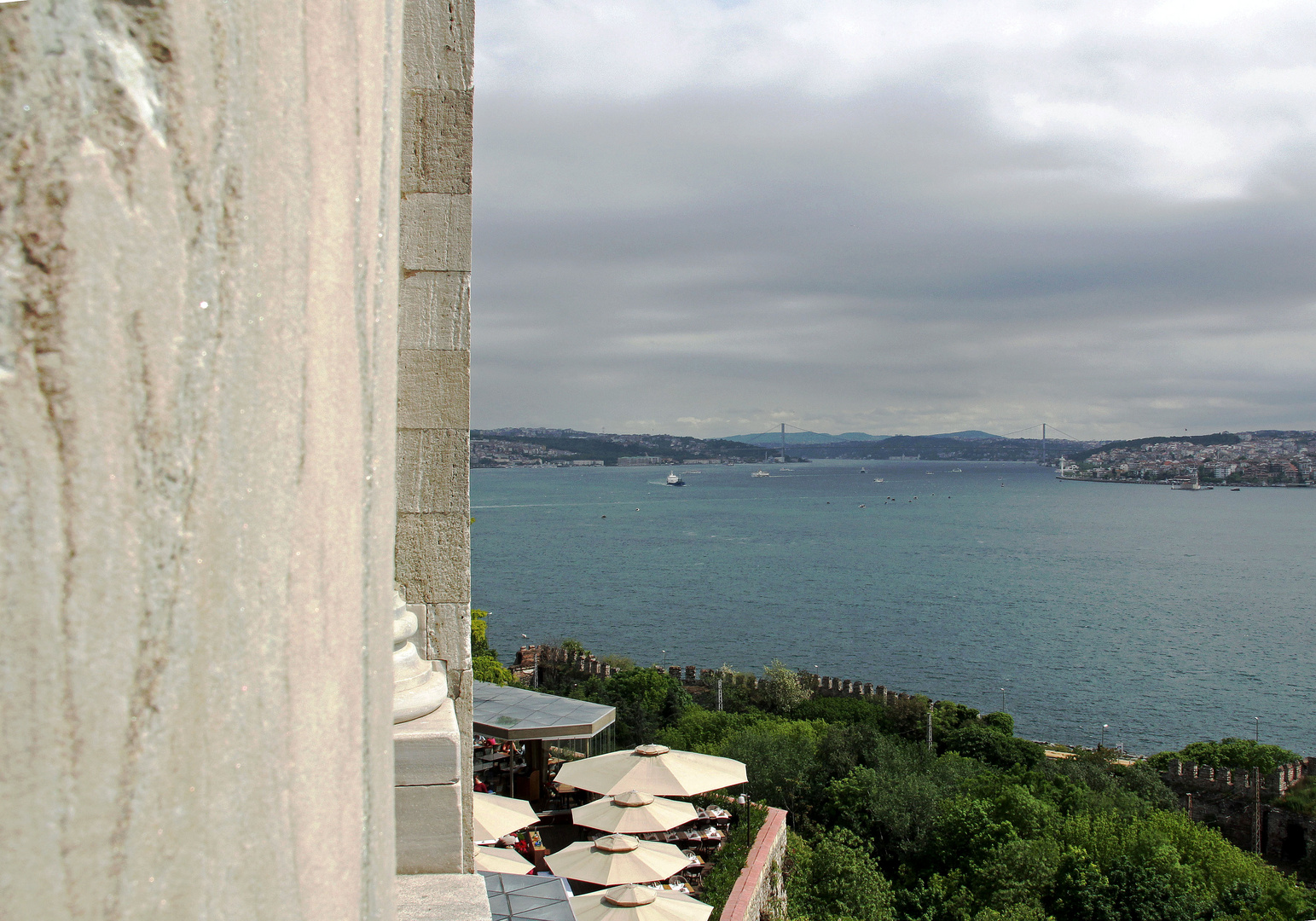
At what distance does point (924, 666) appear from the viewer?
52906mm

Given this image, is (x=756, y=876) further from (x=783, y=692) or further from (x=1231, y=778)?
(x=783, y=692)

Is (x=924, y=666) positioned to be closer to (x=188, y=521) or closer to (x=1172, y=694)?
(x=1172, y=694)

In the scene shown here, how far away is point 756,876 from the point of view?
12.0m

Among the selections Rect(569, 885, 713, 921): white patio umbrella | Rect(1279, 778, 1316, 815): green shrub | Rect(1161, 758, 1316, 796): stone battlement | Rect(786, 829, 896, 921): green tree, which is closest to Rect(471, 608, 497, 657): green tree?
Rect(786, 829, 896, 921): green tree

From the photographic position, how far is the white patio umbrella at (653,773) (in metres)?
14.9

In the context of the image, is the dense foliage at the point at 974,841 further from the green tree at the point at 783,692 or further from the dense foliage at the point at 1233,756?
the green tree at the point at 783,692

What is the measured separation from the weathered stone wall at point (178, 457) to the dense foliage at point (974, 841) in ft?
42.5

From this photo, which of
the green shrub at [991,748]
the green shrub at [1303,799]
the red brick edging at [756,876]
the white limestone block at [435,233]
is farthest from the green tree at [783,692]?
the white limestone block at [435,233]

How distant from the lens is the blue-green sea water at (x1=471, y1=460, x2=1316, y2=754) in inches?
1925

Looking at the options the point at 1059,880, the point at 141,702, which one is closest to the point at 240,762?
the point at 141,702

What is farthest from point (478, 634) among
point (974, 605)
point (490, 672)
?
point (974, 605)

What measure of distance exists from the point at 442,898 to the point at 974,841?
587 inches

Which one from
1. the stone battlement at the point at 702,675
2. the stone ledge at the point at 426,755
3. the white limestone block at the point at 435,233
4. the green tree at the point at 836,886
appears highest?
the white limestone block at the point at 435,233

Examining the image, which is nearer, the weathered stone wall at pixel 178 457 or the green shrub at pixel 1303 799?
the weathered stone wall at pixel 178 457
